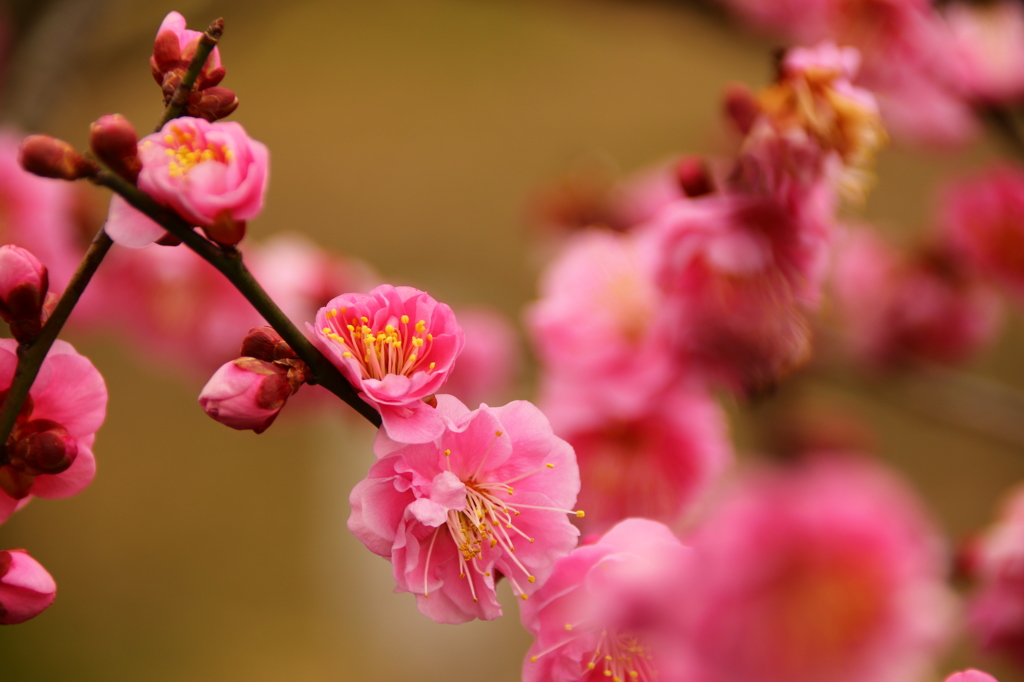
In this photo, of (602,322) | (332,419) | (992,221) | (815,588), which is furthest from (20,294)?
(332,419)

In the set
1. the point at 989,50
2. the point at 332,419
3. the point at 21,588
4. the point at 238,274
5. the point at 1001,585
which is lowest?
the point at 21,588

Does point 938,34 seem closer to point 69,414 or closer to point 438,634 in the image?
point 69,414

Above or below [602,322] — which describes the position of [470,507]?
below

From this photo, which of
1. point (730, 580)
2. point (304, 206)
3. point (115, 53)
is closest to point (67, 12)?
point (115, 53)

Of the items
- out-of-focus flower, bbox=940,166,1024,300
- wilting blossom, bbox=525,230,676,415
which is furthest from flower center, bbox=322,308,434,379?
out-of-focus flower, bbox=940,166,1024,300

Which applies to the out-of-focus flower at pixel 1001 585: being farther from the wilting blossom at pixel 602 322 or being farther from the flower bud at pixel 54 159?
the flower bud at pixel 54 159

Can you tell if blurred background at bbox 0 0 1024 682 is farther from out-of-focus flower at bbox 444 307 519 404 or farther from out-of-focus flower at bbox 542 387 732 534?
out-of-focus flower at bbox 542 387 732 534

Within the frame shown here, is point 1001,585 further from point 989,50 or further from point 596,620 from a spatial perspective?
point 989,50
